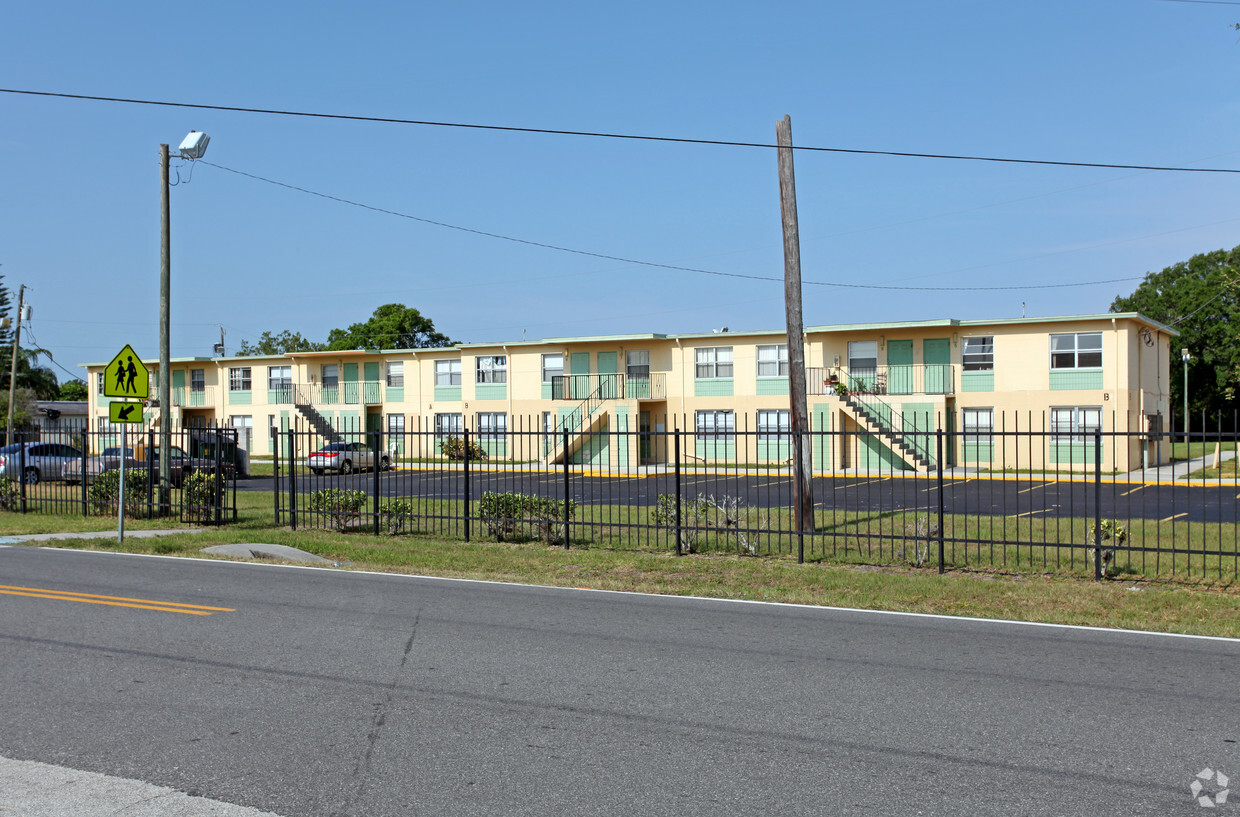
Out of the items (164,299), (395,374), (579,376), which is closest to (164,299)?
(164,299)

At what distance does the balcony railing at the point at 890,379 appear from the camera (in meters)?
38.8

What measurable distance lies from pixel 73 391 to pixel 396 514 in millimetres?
94305

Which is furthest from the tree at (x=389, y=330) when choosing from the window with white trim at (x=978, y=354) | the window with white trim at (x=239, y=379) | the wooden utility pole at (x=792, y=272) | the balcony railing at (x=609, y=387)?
the wooden utility pole at (x=792, y=272)

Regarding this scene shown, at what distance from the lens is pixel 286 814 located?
15.7 feet

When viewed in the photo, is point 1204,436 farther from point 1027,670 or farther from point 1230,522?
point 1230,522

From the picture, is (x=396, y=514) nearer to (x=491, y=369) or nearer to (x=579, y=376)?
(x=579, y=376)

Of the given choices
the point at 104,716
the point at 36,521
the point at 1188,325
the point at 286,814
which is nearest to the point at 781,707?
the point at 286,814

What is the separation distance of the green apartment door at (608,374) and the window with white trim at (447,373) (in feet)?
26.5

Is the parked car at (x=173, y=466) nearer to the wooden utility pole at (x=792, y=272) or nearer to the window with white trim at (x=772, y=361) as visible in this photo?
the wooden utility pole at (x=792, y=272)

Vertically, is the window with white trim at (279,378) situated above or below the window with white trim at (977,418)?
above

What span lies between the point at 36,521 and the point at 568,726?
65.0 feet

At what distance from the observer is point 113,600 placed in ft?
36.2

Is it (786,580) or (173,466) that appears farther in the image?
(173,466)

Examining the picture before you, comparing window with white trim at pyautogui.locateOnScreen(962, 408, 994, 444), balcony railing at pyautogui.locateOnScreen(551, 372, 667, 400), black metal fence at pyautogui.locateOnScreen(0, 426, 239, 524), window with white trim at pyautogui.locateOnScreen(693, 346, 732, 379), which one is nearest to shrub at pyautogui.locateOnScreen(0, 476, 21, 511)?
black metal fence at pyautogui.locateOnScreen(0, 426, 239, 524)
